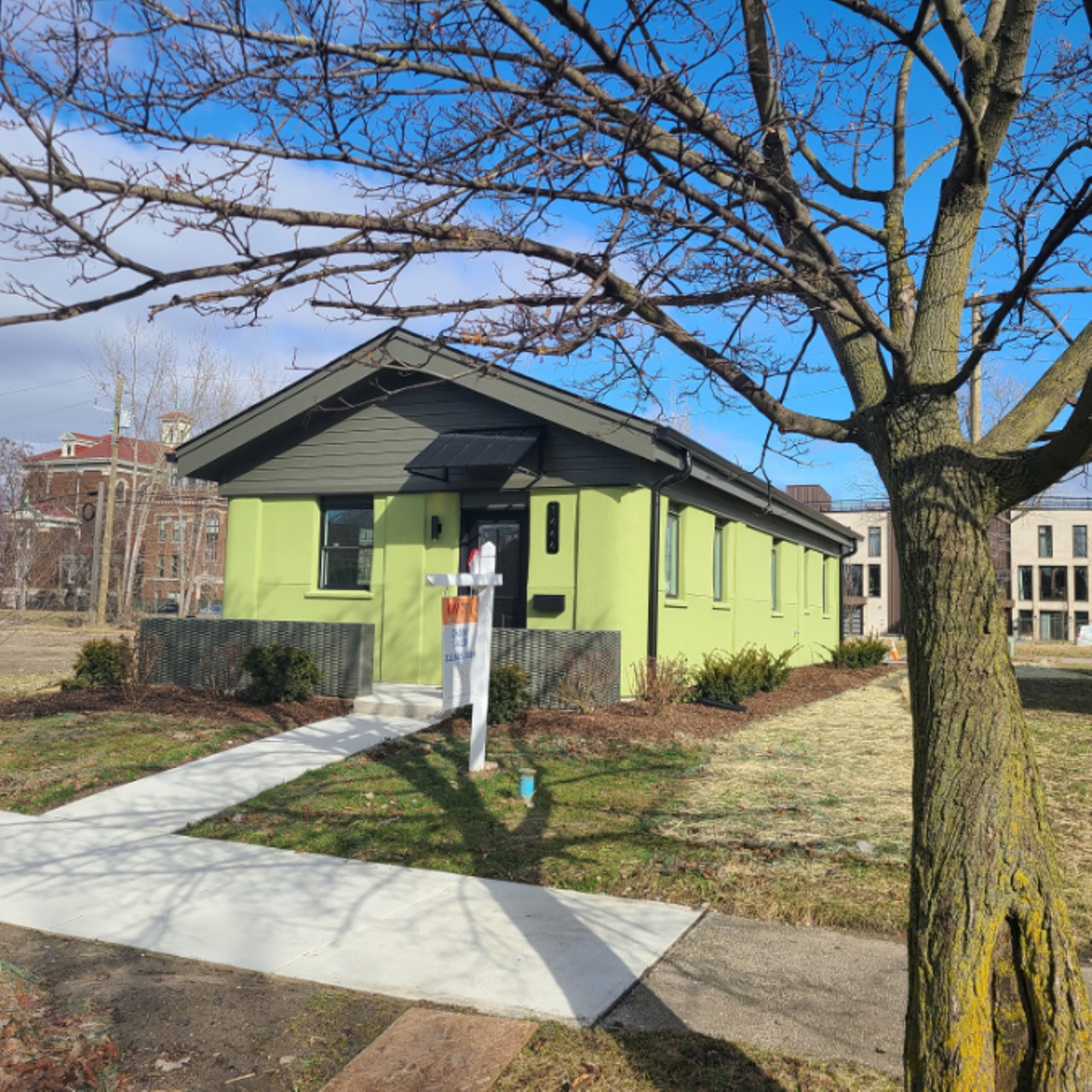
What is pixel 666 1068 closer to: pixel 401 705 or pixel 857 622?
pixel 401 705

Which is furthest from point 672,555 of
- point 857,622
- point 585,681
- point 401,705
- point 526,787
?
point 857,622

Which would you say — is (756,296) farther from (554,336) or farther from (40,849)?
(40,849)

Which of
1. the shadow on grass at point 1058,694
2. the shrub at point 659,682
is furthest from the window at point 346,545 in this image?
the shadow on grass at point 1058,694

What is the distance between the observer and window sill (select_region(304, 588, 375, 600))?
14.0 m

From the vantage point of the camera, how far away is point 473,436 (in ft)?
42.7

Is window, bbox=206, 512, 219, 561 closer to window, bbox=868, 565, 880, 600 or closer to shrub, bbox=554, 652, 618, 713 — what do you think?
window, bbox=868, 565, 880, 600

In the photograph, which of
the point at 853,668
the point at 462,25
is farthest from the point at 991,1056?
the point at 853,668

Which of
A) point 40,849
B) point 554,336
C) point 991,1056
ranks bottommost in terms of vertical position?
point 40,849

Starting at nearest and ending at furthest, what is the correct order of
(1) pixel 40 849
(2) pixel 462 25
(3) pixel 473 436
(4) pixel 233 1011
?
(2) pixel 462 25 → (4) pixel 233 1011 → (1) pixel 40 849 → (3) pixel 473 436

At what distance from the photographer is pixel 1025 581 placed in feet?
189

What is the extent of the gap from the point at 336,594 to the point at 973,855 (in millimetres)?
12212

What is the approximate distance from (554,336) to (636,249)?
796 millimetres

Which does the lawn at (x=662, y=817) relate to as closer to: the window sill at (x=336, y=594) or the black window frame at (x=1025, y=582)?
the window sill at (x=336, y=594)

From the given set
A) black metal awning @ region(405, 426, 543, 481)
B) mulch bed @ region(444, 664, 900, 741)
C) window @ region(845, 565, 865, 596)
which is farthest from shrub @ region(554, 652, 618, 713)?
window @ region(845, 565, 865, 596)
